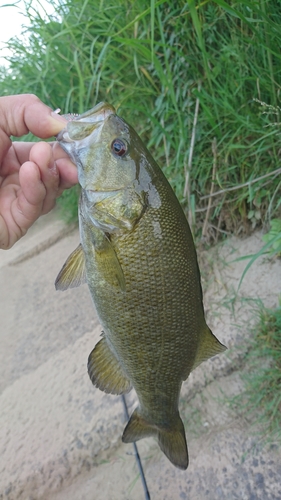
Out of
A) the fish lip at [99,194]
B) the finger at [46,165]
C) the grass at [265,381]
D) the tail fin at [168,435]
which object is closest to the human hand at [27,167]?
the finger at [46,165]

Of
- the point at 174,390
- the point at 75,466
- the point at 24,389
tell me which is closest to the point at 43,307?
the point at 24,389

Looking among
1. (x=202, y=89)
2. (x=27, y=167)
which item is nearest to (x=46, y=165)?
(x=27, y=167)

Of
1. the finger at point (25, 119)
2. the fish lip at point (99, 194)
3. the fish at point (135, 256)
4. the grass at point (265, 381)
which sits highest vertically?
the finger at point (25, 119)

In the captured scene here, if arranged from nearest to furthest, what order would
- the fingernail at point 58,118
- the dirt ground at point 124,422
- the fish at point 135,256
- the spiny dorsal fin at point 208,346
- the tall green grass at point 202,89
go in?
the fish at point 135,256 < the spiny dorsal fin at point 208,346 < the fingernail at point 58,118 < the dirt ground at point 124,422 < the tall green grass at point 202,89

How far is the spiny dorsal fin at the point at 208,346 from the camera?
4.13 ft

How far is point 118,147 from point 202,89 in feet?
4.18

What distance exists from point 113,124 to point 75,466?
1.63 m

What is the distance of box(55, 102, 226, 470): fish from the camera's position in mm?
1145

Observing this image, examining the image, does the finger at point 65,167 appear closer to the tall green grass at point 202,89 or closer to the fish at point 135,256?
the fish at point 135,256

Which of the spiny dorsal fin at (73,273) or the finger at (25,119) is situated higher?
the finger at (25,119)

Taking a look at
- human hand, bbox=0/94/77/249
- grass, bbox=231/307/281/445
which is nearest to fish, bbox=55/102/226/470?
human hand, bbox=0/94/77/249

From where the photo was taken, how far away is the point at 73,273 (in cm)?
128

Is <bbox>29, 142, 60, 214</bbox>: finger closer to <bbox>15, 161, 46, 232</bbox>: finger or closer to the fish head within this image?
<bbox>15, 161, 46, 232</bbox>: finger

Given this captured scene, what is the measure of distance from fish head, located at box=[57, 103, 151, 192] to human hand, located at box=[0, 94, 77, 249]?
7.2 inches
